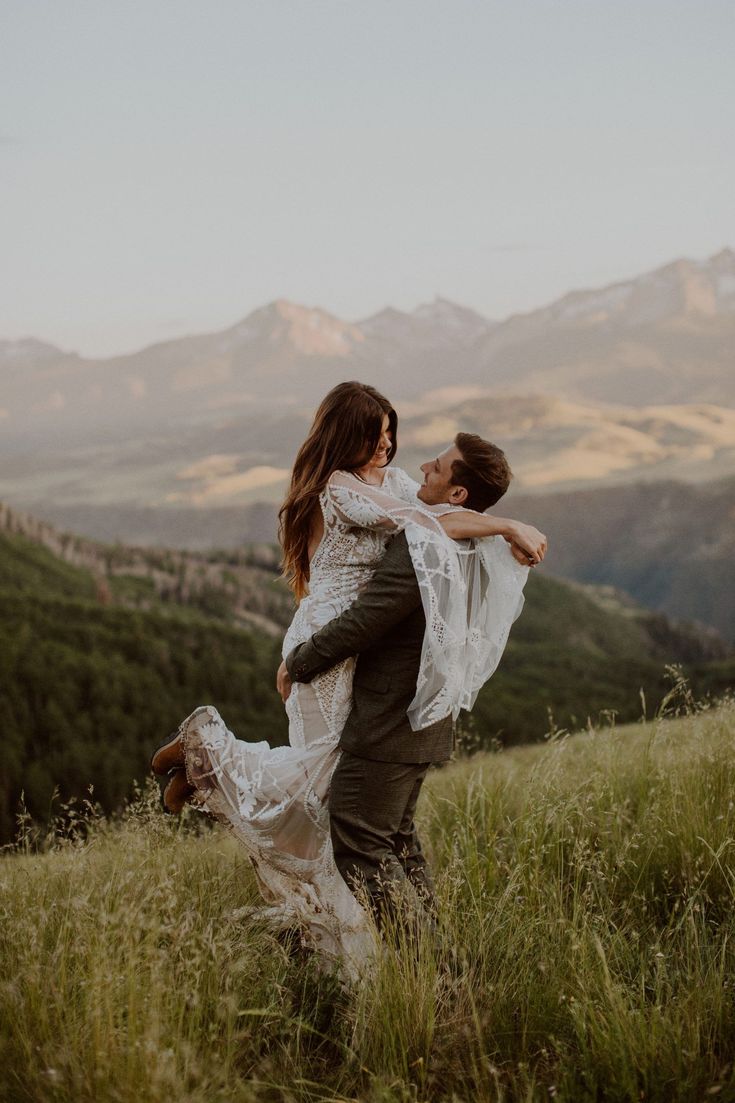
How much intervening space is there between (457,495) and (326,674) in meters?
0.92

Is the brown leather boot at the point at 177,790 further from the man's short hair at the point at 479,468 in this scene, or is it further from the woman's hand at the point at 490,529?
the man's short hair at the point at 479,468

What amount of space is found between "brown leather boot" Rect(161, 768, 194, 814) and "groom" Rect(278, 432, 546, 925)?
2.15 feet

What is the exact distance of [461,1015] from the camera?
136 inches

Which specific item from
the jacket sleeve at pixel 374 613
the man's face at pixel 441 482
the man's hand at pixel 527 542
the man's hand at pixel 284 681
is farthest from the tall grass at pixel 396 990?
the man's face at pixel 441 482

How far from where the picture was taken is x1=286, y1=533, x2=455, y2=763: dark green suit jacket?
148 inches

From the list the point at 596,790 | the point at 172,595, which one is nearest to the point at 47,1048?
the point at 596,790

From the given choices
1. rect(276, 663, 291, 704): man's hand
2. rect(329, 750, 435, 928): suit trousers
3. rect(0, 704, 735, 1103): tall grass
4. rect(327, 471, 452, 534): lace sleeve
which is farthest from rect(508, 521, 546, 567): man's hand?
rect(0, 704, 735, 1103): tall grass

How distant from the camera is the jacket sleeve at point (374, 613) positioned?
12.3 feet

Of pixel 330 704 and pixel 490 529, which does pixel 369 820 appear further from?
pixel 490 529

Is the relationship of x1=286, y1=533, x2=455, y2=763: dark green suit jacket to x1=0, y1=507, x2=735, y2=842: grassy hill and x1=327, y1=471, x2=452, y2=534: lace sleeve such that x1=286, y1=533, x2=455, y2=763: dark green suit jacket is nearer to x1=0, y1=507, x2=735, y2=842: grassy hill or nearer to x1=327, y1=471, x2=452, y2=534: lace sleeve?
x1=327, y1=471, x2=452, y2=534: lace sleeve

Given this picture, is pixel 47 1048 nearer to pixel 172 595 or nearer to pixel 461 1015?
pixel 461 1015

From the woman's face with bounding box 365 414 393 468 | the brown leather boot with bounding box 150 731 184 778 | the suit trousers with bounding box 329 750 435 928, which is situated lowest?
the suit trousers with bounding box 329 750 435 928

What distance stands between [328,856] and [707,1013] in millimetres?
1496

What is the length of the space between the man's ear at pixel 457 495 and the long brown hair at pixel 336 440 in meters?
0.38
